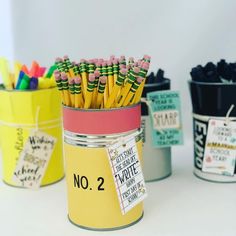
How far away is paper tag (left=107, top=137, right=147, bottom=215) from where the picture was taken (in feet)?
2.19

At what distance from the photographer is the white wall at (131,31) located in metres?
1.05

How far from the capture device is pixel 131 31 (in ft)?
3.61

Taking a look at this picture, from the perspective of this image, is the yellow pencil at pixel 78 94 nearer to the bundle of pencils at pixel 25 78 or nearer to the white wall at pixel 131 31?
the bundle of pencils at pixel 25 78

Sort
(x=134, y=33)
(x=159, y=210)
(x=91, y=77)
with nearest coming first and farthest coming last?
(x=91, y=77)
(x=159, y=210)
(x=134, y=33)

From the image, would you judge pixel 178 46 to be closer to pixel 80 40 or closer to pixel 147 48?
pixel 147 48

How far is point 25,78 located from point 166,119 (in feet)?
0.83

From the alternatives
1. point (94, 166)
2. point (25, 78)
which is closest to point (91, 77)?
point (94, 166)

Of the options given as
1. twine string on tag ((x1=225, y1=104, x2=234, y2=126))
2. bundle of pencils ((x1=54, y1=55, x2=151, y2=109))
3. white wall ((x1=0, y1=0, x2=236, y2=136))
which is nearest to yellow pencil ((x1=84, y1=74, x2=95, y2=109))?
bundle of pencils ((x1=54, y1=55, x2=151, y2=109))

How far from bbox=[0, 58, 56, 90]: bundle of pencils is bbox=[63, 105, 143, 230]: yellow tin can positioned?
0.16 meters

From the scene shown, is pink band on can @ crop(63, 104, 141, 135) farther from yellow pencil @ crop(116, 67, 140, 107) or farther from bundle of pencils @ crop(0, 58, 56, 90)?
bundle of pencils @ crop(0, 58, 56, 90)

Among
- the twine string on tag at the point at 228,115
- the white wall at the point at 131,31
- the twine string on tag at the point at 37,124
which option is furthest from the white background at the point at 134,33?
the twine string on tag at the point at 37,124

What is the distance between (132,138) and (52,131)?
0.23 m

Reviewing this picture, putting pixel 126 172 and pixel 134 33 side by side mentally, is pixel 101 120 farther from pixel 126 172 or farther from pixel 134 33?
pixel 134 33

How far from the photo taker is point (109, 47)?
112 centimetres
